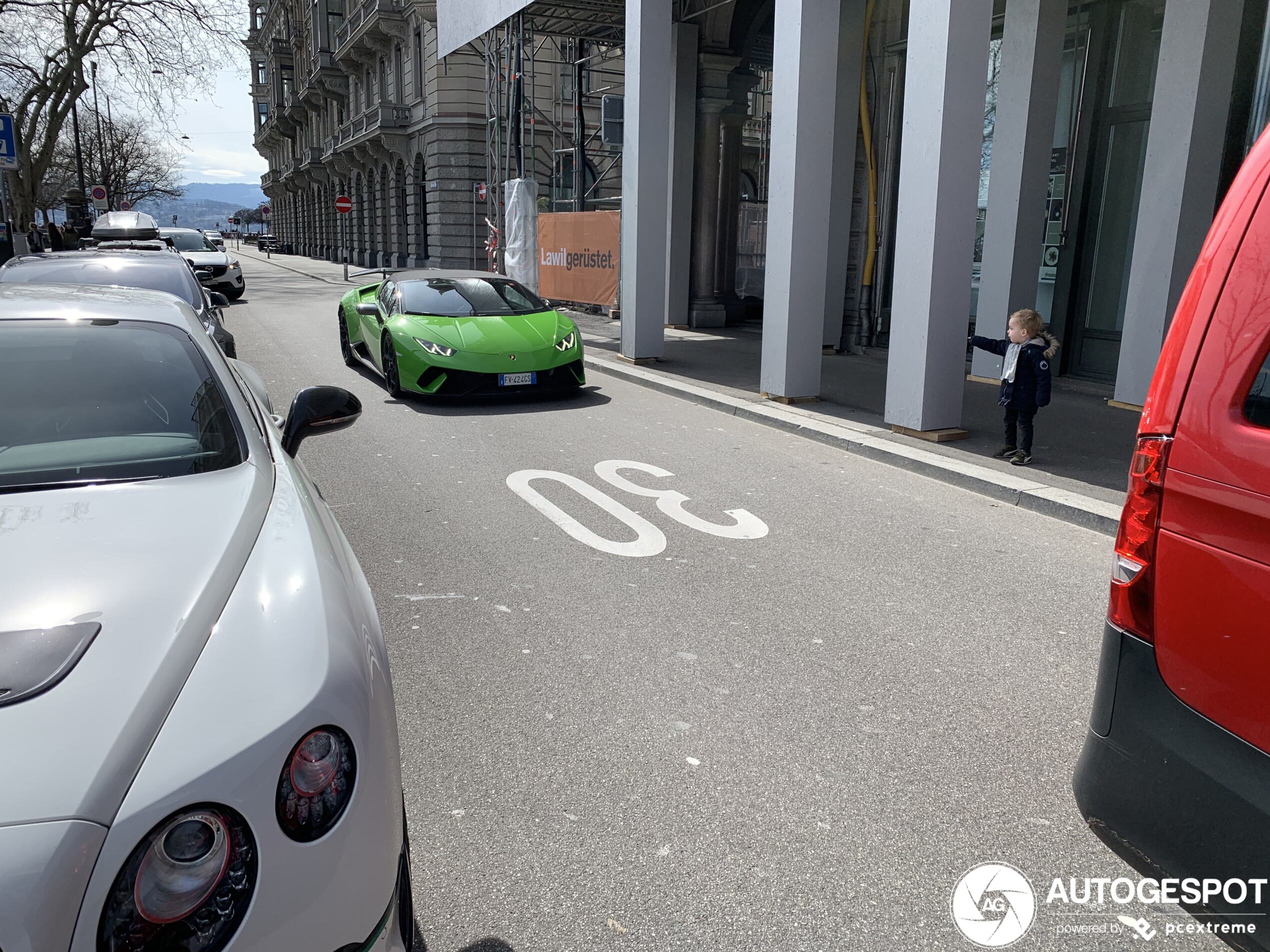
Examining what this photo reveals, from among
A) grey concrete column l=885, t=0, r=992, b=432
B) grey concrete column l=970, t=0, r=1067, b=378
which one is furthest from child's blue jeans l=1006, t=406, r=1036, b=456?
grey concrete column l=970, t=0, r=1067, b=378

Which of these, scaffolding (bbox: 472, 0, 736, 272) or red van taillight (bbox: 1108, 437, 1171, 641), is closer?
red van taillight (bbox: 1108, 437, 1171, 641)

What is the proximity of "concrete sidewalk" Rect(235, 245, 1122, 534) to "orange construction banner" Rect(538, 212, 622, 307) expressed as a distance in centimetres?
351

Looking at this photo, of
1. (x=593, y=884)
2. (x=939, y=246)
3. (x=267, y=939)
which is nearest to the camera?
(x=267, y=939)

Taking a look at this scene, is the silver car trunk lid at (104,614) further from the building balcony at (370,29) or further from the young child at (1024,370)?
the building balcony at (370,29)

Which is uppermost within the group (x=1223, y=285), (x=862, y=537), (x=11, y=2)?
(x=11, y=2)

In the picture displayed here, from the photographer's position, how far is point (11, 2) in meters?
29.6

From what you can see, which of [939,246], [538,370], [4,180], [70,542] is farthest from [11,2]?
[70,542]

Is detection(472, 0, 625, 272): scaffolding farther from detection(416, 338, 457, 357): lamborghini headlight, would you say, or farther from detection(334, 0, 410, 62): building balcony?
detection(416, 338, 457, 357): lamborghini headlight

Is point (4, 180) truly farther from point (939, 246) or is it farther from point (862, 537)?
point (862, 537)

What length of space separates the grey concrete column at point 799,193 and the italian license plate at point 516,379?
2.53 meters

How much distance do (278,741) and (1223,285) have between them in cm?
220

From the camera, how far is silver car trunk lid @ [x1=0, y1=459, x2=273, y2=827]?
1555mm

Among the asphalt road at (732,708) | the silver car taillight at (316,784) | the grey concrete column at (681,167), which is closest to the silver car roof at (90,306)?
the asphalt road at (732,708)

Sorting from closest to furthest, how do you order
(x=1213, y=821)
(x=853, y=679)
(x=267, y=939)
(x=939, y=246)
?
1. (x=267, y=939)
2. (x=1213, y=821)
3. (x=853, y=679)
4. (x=939, y=246)
